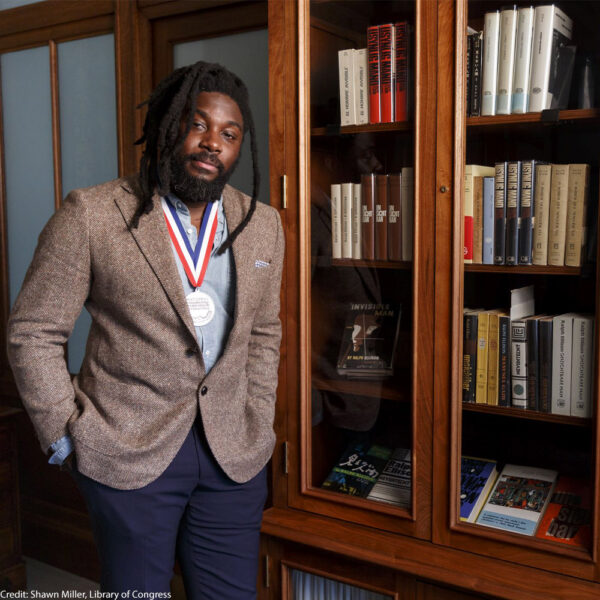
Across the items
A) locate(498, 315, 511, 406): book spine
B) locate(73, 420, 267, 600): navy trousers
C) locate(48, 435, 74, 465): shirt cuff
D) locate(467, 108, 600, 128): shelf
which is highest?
locate(467, 108, 600, 128): shelf

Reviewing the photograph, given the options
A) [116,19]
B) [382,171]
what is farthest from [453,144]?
[116,19]

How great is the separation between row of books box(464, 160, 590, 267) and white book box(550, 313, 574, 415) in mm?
141

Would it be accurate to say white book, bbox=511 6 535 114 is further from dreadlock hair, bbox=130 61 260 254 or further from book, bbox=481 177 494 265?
dreadlock hair, bbox=130 61 260 254

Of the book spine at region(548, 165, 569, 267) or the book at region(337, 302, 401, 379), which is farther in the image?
the book at region(337, 302, 401, 379)

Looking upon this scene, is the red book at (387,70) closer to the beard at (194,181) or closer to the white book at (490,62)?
the white book at (490,62)

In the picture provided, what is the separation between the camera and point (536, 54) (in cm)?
159

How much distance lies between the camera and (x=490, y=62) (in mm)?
1642

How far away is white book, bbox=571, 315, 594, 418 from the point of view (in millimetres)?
1568

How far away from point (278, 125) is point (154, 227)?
50 centimetres

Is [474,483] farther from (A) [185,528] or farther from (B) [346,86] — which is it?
(B) [346,86]

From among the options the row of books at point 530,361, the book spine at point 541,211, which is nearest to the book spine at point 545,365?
the row of books at point 530,361

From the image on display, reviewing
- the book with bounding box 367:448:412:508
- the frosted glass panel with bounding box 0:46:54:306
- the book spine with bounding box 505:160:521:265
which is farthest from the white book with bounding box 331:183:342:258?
the frosted glass panel with bounding box 0:46:54:306

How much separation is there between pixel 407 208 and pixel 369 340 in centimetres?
36

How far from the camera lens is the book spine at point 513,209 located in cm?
165
